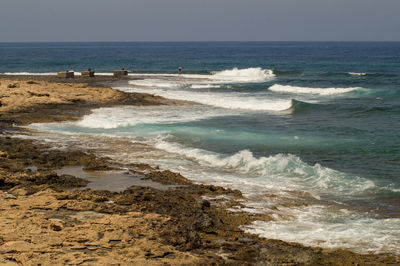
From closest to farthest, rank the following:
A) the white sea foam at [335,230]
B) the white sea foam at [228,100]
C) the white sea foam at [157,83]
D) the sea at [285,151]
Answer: the white sea foam at [335,230] → the sea at [285,151] → the white sea foam at [228,100] → the white sea foam at [157,83]

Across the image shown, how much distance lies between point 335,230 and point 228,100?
22520 mm

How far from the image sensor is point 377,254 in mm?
8688

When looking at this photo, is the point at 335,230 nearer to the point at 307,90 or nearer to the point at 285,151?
the point at 285,151

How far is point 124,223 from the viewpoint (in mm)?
9406

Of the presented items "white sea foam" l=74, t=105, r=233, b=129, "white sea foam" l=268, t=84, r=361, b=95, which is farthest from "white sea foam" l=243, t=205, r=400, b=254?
"white sea foam" l=268, t=84, r=361, b=95

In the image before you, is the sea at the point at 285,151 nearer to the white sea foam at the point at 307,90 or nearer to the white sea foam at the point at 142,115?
the white sea foam at the point at 142,115

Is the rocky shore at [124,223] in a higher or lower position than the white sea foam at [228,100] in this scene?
higher

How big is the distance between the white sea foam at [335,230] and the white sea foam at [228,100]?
60.8 feet

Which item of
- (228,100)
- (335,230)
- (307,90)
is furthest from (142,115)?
(307,90)

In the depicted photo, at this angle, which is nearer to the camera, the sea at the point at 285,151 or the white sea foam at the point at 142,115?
the sea at the point at 285,151

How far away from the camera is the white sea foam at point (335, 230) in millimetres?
9141

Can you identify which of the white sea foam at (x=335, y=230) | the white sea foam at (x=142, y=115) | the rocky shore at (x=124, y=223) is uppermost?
the rocky shore at (x=124, y=223)

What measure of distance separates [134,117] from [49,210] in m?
15.1

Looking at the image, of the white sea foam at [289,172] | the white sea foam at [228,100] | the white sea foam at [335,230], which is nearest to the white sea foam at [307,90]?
the white sea foam at [228,100]
